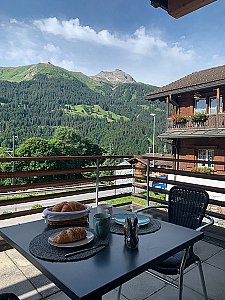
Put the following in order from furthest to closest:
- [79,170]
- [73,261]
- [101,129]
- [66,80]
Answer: [66,80] → [101,129] → [79,170] → [73,261]

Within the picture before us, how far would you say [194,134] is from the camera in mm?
10438

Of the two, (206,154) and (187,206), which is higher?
(206,154)

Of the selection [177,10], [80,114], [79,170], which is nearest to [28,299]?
[79,170]

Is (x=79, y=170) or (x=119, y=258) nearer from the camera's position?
(x=119, y=258)

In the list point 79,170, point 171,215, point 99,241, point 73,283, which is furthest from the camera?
point 79,170

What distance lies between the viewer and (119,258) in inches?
40.0

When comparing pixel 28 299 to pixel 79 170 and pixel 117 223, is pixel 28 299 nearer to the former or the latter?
pixel 117 223

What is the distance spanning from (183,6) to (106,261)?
5.68ft

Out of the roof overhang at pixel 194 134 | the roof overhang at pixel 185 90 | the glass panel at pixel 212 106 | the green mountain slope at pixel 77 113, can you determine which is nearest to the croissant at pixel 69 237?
the roof overhang at pixel 194 134

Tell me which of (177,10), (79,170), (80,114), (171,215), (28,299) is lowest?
(28,299)

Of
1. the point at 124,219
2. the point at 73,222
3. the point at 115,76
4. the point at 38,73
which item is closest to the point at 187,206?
the point at 124,219

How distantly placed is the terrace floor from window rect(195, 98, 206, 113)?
9.80 m

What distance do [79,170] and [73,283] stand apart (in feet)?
8.13

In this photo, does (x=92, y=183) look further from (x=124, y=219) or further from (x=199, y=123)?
(x=199, y=123)
